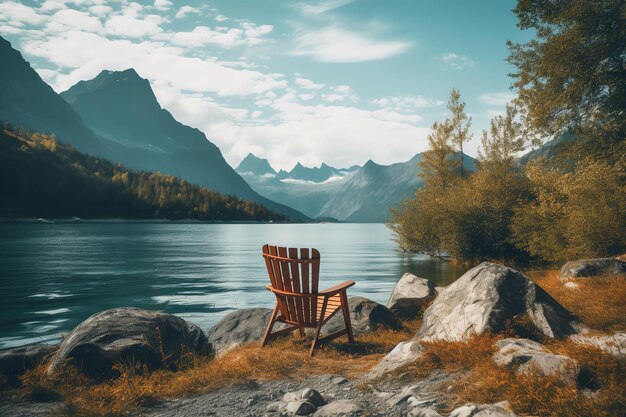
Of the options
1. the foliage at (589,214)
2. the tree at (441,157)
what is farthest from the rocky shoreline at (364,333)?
the tree at (441,157)

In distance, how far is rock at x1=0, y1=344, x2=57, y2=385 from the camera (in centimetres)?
818

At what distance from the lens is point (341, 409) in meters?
5.79

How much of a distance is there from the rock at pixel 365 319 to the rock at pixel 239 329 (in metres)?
1.39

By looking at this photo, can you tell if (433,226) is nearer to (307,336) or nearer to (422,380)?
(307,336)

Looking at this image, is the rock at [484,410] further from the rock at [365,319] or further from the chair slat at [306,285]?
the rock at [365,319]

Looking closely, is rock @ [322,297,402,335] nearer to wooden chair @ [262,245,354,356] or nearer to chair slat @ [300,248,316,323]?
wooden chair @ [262,245,354,356]

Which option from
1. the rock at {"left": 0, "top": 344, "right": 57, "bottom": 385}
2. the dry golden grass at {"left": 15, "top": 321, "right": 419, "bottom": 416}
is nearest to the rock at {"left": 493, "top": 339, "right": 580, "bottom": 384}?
the dry golden grass at {"left": 15, "top": 321, "right": 419, "bottom": 416}

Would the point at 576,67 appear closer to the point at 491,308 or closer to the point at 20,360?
the point at 491,308

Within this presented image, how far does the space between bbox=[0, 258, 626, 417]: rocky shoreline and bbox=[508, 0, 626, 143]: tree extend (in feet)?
47.8

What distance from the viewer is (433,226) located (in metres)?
39.0

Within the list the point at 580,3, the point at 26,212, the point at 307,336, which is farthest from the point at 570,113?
the point at 26,212

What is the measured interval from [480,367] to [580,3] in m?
19.8

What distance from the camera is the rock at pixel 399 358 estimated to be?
7180 mm

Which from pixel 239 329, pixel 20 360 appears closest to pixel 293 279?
pixel 239 329
